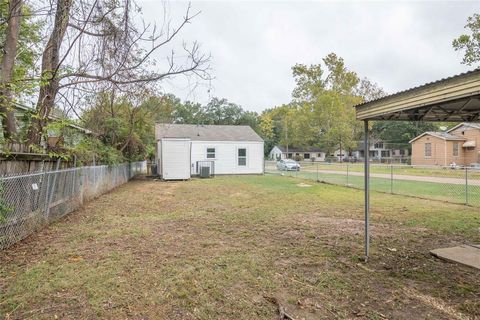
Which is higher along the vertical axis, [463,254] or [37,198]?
[37,198]

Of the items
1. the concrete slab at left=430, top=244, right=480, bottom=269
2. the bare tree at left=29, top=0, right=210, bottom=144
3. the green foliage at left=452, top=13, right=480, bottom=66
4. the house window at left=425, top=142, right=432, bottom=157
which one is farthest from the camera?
the house window at left=425, top=142, right=432, bottom=157

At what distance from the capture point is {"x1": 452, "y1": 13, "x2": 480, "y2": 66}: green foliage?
17281 mm

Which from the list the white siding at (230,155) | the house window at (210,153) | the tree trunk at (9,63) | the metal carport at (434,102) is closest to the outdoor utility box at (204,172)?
the white siding at (230,155)

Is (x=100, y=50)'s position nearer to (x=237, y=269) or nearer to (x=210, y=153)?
(x=237, y=269)

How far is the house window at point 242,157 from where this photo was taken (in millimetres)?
20750

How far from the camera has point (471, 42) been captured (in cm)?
1761

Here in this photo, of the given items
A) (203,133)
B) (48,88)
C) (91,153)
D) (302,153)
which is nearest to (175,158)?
(203,133)

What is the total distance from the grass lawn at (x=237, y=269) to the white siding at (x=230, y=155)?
1318cm

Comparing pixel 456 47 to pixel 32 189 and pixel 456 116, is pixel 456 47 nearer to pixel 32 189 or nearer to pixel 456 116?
pixel 456 116

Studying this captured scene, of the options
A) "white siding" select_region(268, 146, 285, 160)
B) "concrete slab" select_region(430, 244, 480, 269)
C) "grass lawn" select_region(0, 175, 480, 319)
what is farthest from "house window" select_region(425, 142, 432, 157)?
"concrete slab" select_region(430, 244, 480, 269)

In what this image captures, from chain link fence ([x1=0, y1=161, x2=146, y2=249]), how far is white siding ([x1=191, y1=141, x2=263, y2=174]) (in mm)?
11321

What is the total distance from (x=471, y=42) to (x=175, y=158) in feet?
64.6

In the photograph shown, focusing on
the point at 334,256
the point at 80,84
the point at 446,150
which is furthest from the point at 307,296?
the point at 446,150

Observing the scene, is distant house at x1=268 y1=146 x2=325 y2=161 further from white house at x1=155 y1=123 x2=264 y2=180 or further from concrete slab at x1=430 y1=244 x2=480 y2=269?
concrete slab at x1=430 y1=244 x2=480 y2=269
